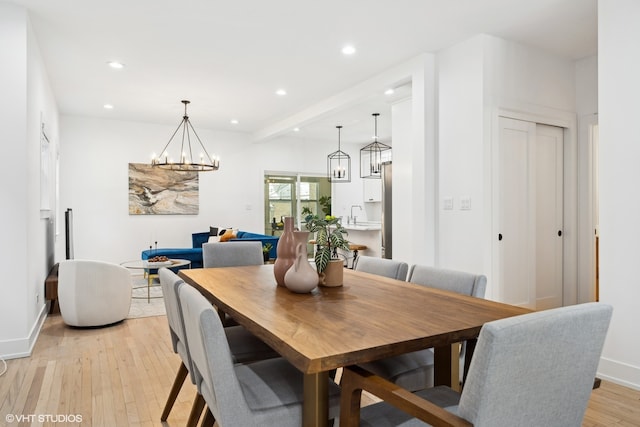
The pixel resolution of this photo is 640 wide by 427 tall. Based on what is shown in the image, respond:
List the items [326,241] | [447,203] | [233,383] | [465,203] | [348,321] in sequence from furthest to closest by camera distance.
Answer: [447,203]
[465,203]
[326,241]
[348,321]
[233,383]

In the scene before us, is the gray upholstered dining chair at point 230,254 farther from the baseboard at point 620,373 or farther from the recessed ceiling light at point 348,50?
the baseboard at point 620,373

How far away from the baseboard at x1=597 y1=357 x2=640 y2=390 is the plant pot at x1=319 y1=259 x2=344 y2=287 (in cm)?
212

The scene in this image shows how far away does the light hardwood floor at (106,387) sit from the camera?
2293mm

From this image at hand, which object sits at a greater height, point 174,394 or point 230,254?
point 230,254

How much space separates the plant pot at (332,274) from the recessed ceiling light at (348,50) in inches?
105

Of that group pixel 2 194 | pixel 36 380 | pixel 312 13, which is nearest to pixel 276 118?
pixel 312 13

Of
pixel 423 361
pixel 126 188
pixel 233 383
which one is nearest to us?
pixel 233 383

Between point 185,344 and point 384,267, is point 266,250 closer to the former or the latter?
point 384,267

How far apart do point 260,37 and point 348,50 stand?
0.87 metres

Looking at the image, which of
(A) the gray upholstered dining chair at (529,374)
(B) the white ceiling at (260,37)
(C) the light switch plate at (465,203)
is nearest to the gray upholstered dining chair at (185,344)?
(A) the gray upholstered dining chair at (529,374)

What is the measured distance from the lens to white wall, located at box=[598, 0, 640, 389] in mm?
2734

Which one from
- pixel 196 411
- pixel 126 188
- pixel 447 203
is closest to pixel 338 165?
pixel 126 188

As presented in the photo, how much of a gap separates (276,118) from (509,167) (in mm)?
4209

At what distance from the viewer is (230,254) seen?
11.1 ft
